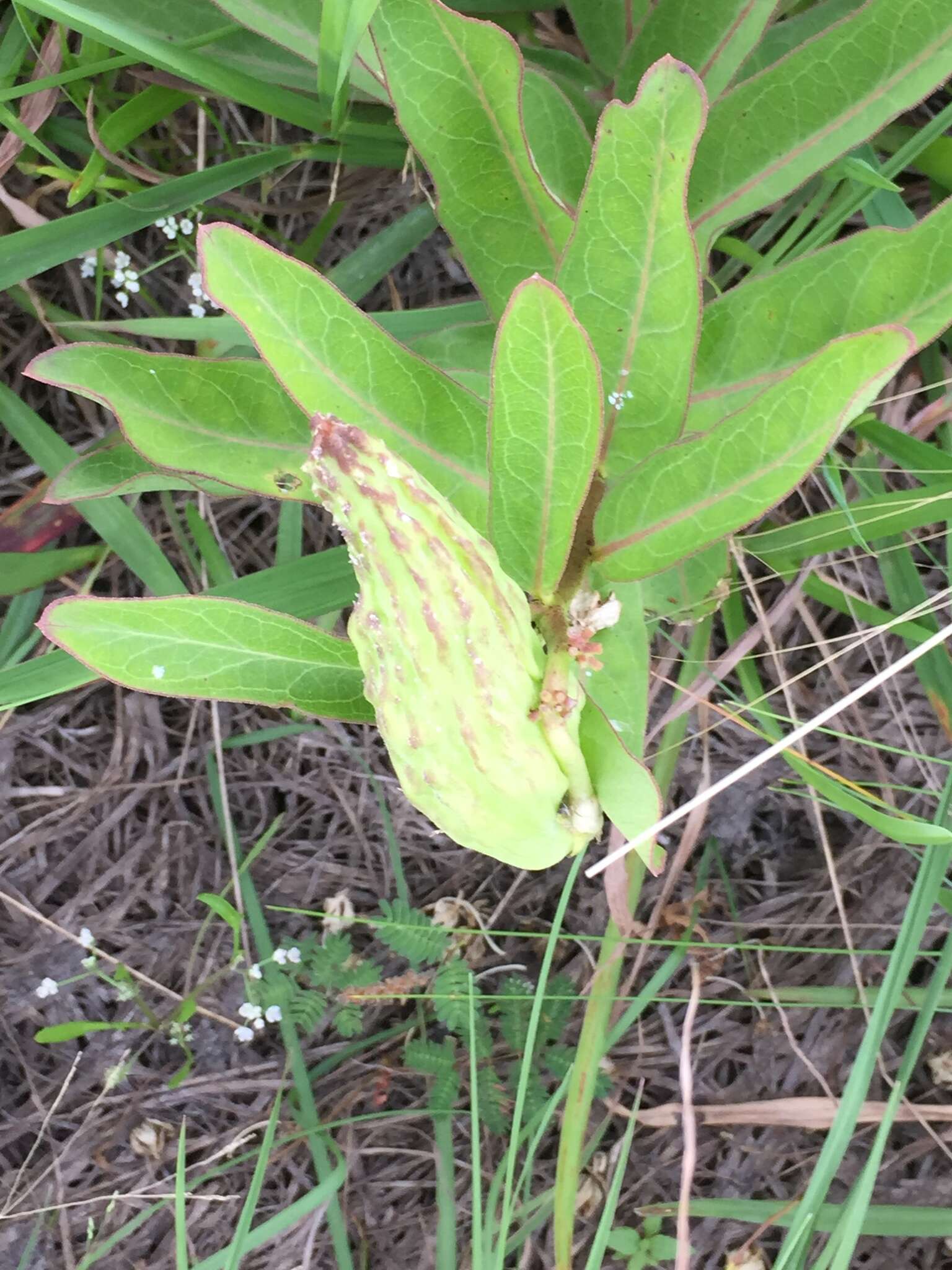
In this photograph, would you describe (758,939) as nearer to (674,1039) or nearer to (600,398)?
(674,1039)

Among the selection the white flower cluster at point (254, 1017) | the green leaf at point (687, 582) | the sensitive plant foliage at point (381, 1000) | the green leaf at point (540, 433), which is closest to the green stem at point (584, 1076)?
the sensitive plant foliage at point (381, 1000)

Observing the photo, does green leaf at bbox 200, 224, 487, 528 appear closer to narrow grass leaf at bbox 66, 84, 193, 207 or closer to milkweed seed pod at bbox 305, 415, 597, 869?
milkweed seed pod at bbox 305, 415, 597, 869

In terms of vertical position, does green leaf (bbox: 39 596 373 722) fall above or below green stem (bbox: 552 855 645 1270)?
above

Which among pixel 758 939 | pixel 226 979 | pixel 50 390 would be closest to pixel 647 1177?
pixel 758 939

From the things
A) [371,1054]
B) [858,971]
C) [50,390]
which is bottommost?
[371,1054]

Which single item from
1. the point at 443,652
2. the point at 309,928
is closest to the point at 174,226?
the point at 443,652

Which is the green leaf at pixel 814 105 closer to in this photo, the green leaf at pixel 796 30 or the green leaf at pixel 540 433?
the green leaf at pixel 796 30


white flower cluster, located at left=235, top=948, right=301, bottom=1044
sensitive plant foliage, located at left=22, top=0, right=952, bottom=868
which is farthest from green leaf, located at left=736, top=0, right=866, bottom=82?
white flower cluster, located at left=235, top=948, right=301, bottom=1044
